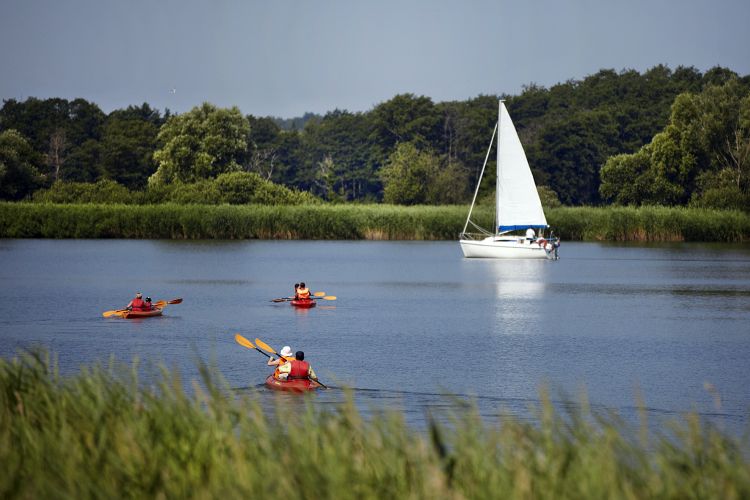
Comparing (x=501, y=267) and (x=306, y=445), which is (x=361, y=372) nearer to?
(x=306, y=445)

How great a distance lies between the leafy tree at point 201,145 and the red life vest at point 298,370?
229 ft

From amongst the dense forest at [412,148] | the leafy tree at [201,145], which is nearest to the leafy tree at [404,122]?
the dense forest at [412,148]

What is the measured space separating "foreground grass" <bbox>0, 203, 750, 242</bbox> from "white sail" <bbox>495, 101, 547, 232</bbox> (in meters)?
10.2

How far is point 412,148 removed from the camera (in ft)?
343

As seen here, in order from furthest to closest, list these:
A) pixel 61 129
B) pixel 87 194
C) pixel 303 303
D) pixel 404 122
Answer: pixel 404 122 < pixel 61 129 < pixel 87 194 < pixel 303 303

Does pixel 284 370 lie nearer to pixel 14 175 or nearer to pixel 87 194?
pixel 87 194

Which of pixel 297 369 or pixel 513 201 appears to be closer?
pixel 297 369

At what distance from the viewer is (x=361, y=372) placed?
22047 mm

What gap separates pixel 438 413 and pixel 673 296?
25.8 metres

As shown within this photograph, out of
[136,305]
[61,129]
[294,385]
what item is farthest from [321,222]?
[294,385]

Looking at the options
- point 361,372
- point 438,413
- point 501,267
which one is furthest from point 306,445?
point 501,267

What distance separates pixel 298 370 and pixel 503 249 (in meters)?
42.3

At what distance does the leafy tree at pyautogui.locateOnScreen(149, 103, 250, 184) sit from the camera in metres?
89.7

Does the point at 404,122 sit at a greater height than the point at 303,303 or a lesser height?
greater
